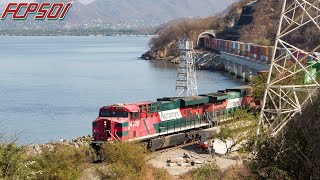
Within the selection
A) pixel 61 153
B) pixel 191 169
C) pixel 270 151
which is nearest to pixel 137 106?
pixel 191 169

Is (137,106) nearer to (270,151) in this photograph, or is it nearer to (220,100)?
(220,100)

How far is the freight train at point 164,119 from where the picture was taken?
78.9 ft

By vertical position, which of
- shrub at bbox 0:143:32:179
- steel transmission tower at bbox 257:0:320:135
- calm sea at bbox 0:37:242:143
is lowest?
calm sea at bbox 0:37:242:143

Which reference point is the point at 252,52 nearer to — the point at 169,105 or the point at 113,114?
the point at 169,105

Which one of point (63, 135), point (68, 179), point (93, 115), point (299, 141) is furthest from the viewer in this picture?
point (93, 115)

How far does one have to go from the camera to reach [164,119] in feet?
86.4

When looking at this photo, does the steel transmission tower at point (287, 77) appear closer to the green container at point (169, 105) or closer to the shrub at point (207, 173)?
the shrub at point (207, 173)

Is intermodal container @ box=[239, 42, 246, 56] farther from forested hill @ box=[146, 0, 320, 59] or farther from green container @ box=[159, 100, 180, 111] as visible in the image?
green container @ box=[159, 100, 180, 111]

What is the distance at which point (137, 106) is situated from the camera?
24859mm

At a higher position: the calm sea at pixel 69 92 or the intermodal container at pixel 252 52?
the intermodal container at pixel 252 52

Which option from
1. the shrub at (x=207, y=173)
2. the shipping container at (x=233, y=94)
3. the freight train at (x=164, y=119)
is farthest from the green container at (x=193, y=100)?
the shrub at (x=207, y=173)

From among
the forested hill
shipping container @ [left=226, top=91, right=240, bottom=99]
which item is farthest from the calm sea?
the forested hill

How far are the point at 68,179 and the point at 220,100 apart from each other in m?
14.5

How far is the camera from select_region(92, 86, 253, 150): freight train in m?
24.0
